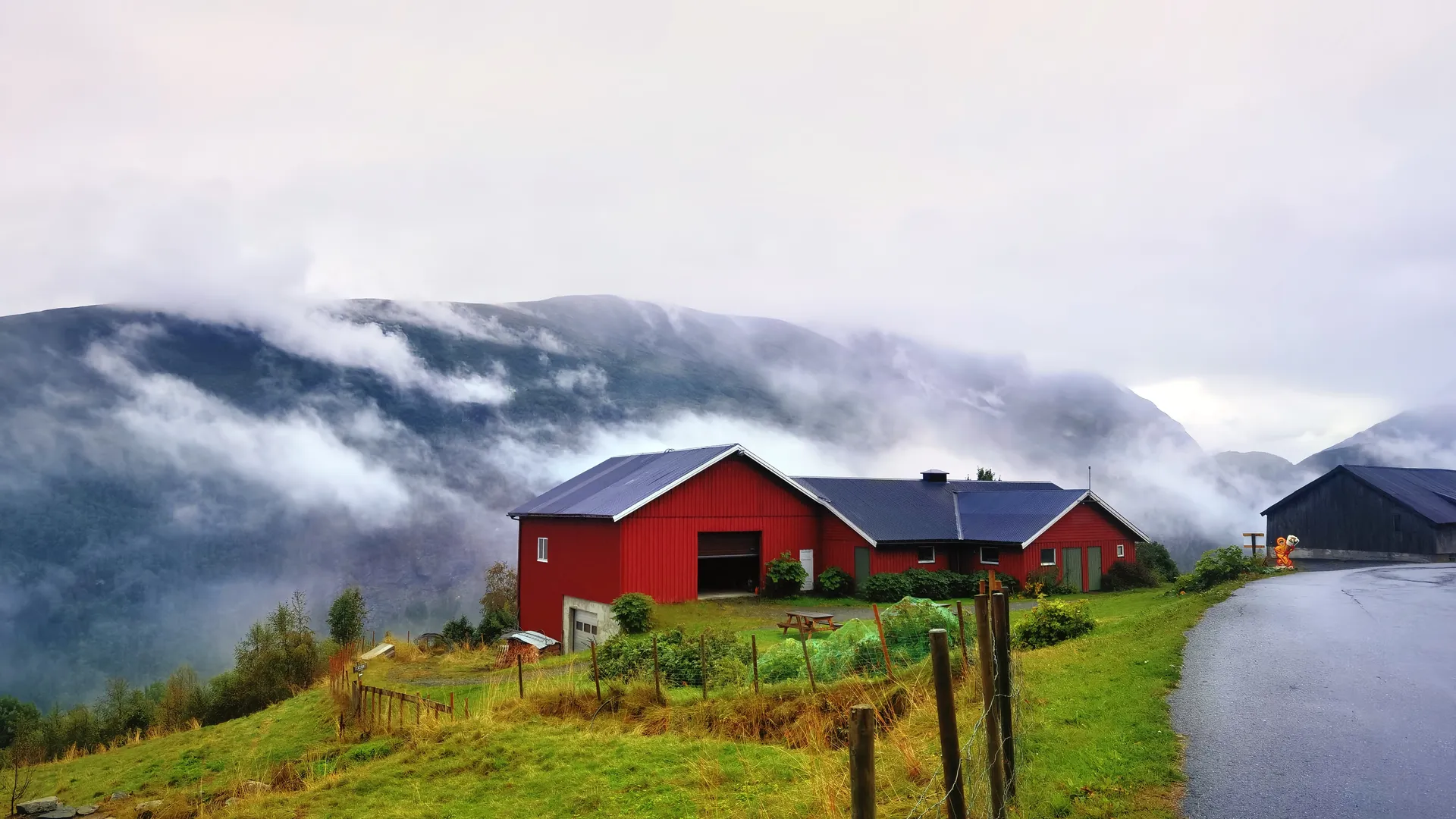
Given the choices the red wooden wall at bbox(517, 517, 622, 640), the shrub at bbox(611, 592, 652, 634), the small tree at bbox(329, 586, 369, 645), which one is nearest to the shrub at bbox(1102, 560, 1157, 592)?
the shrub at bbox(611, 592, 652, 634)

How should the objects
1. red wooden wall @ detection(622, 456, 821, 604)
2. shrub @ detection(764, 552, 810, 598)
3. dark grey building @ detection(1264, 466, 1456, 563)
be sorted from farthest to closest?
dark grey building @ detection(1264, 466, 1456, 563) → shrub @ detection(764, 552, 810, 598) → red wooden wall @ detection(622, 456, 821, 604)

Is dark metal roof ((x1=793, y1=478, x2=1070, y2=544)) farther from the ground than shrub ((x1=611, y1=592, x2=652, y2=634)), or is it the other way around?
dark metal roof ((x1=793, y1=478, x2=1070, y2=544))

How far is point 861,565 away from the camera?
3738 cm

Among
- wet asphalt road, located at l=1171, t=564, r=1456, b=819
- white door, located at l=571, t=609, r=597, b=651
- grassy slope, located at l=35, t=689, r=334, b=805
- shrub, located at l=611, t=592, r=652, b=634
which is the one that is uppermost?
wet asphalt road, located at l=1171, t=564, r=1456, b=819

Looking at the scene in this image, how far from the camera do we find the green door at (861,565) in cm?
3722

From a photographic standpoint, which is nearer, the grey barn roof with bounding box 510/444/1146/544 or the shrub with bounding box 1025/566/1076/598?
the grey barn roof with bounding box 510/444/1146/544

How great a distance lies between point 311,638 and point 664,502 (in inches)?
635

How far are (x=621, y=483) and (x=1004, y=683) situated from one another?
31117mm

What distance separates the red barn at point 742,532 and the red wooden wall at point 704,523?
0.05 meters

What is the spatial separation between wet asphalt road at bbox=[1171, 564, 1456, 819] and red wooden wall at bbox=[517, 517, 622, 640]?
20.1 m

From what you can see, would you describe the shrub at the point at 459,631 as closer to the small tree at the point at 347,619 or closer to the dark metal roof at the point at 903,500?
the small tree at the point at 347,619

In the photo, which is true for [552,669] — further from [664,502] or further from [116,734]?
[116,734]

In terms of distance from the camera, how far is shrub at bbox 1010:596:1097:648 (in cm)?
1809

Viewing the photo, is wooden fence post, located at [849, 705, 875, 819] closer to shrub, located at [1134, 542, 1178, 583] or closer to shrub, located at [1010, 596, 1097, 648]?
shrub, located at [1010, 596, 1097, 648]
